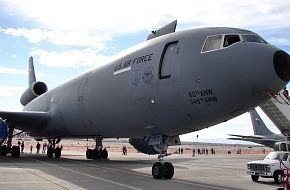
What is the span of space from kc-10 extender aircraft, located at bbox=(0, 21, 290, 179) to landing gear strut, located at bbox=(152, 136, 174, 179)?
4 centimetres

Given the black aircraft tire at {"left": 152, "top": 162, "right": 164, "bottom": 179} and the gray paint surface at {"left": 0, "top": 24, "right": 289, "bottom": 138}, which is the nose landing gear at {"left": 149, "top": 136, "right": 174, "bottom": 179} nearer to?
the black aircraft tire at {"left": 152, "top": 162, "right": 164, "bottom": 179}

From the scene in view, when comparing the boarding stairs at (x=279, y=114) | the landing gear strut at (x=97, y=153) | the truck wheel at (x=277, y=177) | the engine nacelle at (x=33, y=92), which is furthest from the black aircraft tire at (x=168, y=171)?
the boarding stairs at (x=279, y=114)

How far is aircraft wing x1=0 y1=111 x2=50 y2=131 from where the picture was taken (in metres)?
23.5

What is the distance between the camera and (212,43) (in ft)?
37.3

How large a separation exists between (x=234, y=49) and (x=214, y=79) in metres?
1.04

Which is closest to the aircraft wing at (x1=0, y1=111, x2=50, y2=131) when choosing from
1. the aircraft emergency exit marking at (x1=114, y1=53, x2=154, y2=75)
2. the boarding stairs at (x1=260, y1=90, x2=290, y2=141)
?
the aircraft emergency exit marking at (x1=114, y1=53, x2=154, y2=75)

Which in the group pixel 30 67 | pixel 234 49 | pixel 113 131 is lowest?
pixel 113 131

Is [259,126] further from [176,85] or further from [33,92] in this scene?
[176,85]

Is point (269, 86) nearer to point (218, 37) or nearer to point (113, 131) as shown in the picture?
point (218, 37)

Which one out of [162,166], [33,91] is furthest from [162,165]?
[33,91]

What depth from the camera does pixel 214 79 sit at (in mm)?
10773

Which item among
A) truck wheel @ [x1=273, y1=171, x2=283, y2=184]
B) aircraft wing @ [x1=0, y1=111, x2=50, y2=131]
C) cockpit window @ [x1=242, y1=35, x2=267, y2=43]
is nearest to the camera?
cockpit window @ [x1=242, y1=35, x2=267, y2=43]

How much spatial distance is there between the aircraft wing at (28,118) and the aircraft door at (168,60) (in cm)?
1297

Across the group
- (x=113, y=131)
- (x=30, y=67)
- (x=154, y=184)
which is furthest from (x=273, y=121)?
(x=154, y=184)
